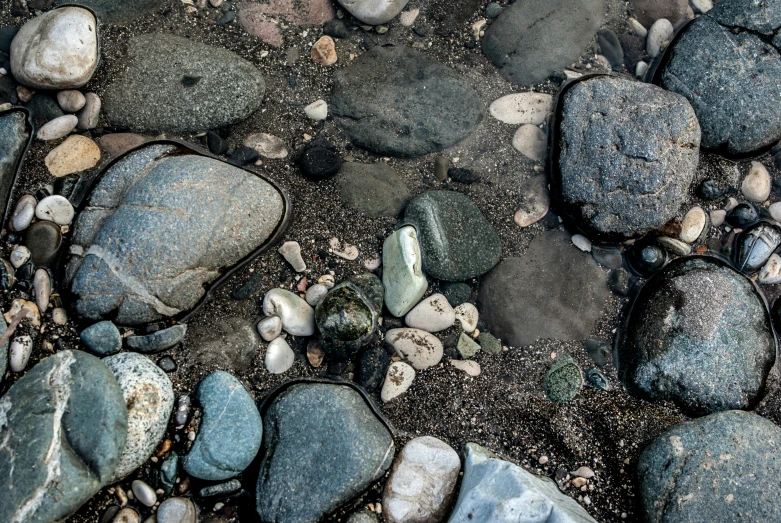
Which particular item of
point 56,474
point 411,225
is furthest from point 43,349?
point 411,225

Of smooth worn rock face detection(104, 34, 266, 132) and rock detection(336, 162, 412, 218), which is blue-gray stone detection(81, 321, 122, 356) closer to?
smooth worn rock face detection(104, 34, 266, 132)

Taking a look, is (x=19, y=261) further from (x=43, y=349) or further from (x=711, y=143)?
(x=711, y=143)

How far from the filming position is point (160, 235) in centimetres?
293

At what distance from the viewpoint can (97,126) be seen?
3418 mm

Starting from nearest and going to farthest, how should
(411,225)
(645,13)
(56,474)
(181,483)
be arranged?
(56,474)
(181,483)
(411,225)
(645,13)

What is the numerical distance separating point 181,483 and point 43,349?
104 cm

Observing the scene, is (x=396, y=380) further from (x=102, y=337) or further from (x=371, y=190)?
(x=102, y=337)

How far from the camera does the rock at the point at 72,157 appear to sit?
3.29m

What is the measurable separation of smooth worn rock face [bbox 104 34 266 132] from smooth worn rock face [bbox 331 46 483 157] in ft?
2.04

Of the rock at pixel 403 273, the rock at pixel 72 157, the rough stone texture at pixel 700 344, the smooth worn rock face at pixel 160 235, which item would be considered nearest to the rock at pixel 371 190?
the rock at pixel 403 273

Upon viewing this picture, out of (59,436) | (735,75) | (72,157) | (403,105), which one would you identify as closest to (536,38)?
(403,105)

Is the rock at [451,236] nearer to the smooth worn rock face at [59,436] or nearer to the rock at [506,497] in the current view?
the rock at [506,497]

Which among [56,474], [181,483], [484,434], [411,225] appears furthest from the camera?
[411,225]

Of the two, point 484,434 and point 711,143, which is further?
point 711,143
